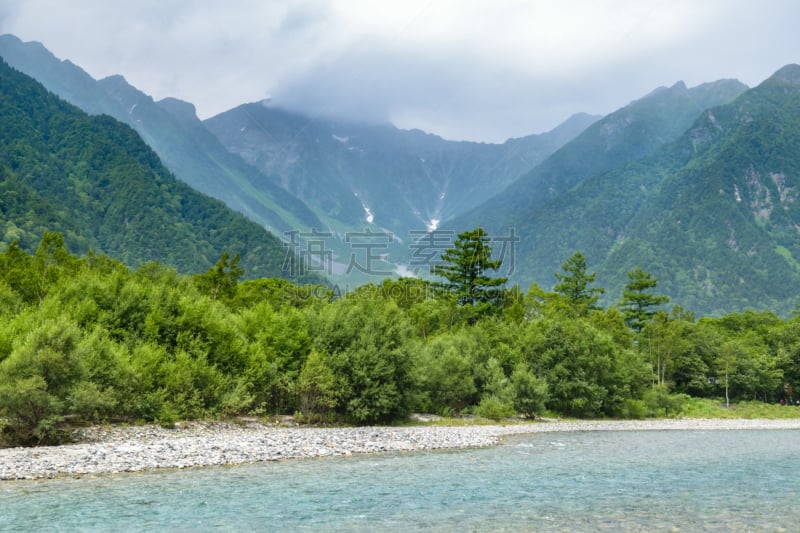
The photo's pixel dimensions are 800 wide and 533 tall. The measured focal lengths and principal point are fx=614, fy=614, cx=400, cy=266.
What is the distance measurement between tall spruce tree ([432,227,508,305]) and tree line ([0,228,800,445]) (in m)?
5.87

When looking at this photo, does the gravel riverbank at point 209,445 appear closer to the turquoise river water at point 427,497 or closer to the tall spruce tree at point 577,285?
the turquoise river water at point 427,497

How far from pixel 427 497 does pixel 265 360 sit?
21.6 meters

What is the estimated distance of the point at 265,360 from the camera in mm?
40438

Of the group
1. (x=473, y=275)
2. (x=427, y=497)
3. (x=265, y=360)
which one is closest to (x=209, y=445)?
(x=265, y=360)

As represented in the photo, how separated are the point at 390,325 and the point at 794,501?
26765 mm

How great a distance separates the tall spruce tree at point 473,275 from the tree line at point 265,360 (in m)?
5.87

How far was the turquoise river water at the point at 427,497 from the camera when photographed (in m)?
17.4

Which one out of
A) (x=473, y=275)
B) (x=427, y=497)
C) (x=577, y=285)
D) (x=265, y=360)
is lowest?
(x=427, y=497)

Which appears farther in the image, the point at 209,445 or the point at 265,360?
the point at 265,360

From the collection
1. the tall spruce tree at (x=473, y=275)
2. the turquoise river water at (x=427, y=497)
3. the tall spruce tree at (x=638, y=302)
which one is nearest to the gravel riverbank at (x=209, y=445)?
the turquoise river water at (x=427, y=497)

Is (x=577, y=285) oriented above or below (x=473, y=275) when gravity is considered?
above

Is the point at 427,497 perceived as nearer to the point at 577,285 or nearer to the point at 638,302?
the point at 577,285

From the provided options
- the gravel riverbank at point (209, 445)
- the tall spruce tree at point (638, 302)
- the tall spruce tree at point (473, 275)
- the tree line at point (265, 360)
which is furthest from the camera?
the tall spruce tree at point (638, 302)

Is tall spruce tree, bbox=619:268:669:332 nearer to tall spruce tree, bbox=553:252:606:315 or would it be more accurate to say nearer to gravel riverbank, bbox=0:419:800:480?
tall spruce tree, bbox=553:252:606:315
